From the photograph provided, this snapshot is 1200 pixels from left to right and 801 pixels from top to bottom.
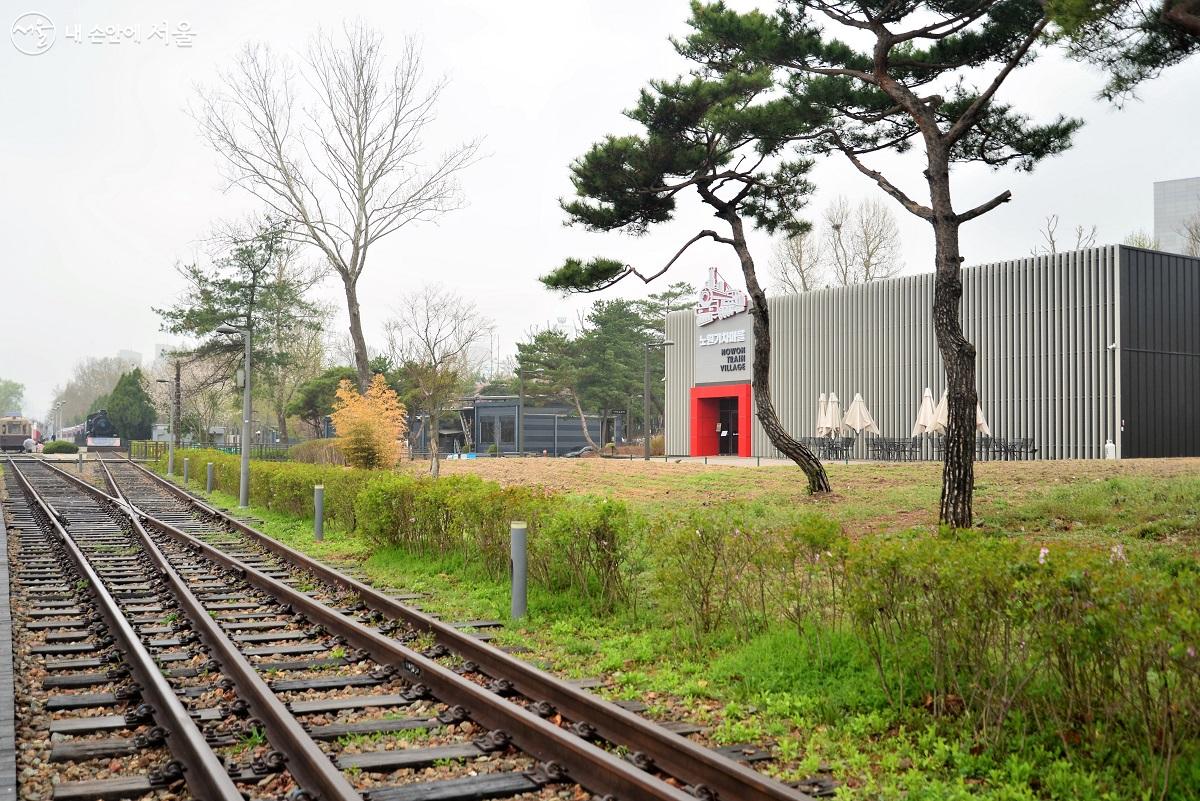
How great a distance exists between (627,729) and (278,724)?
1923 mm

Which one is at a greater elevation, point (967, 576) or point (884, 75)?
point (884, 75)

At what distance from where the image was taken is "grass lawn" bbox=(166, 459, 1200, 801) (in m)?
4.73

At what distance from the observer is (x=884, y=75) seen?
13.9 metres

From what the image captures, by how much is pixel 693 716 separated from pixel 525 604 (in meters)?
3.36

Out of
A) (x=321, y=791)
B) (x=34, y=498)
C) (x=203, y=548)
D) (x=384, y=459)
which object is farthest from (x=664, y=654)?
(x=34, y=498)

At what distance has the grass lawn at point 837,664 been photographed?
4.73 metres

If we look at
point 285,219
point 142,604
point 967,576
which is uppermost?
point 285,219

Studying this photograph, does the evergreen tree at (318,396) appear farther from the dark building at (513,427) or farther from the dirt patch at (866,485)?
the dirt patch at (866,485)

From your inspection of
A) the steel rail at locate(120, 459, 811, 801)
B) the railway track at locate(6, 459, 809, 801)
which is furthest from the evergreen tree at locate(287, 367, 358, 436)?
the steel rail at locate(120, 459, 811, 801)

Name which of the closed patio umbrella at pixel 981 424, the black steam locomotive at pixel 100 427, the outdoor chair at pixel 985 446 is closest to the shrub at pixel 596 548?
the closed patio umbrella at pixel 981 424

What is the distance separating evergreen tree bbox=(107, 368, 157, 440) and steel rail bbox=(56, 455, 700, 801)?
Result: 272 ft

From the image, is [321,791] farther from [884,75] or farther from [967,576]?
[884,75]

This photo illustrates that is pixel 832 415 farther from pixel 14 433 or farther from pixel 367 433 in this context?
pixel 14 433

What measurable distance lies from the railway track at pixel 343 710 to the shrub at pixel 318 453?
21.7 metres
